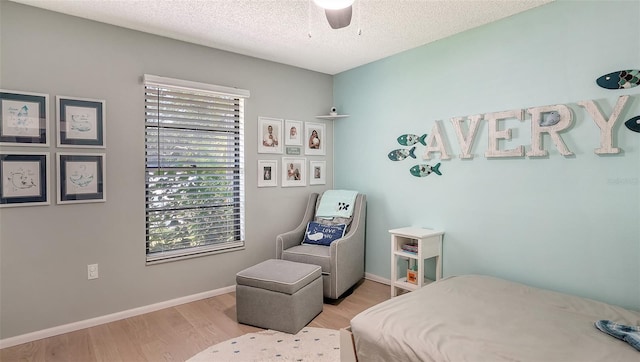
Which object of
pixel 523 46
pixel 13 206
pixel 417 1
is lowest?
pixel 13 206

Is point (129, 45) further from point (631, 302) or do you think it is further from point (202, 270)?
point (631, 302)

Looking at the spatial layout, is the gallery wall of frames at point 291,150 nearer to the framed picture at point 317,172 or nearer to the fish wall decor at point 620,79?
the framed picture at point 317,172

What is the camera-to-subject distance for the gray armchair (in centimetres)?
310

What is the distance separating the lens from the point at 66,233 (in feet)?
8.55

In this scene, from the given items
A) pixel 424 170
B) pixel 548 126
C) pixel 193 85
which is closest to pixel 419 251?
pixel 424 170

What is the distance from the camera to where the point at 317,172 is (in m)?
4.19

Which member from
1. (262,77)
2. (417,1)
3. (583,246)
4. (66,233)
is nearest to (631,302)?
(583,246)

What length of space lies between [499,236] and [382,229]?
1.27 m

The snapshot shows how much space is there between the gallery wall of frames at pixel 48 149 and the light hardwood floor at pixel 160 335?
1043 millimetres

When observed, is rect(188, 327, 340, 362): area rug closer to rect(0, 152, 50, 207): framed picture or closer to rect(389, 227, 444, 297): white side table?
rect(389, 227, 444, 297): white side table

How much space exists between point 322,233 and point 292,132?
126 cm

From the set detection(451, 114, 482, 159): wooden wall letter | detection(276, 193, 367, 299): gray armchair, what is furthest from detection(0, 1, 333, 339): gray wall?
detection(451, 114, 482, 159): wooden wall letter

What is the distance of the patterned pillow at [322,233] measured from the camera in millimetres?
3475

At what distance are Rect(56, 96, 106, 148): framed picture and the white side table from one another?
2702mm
